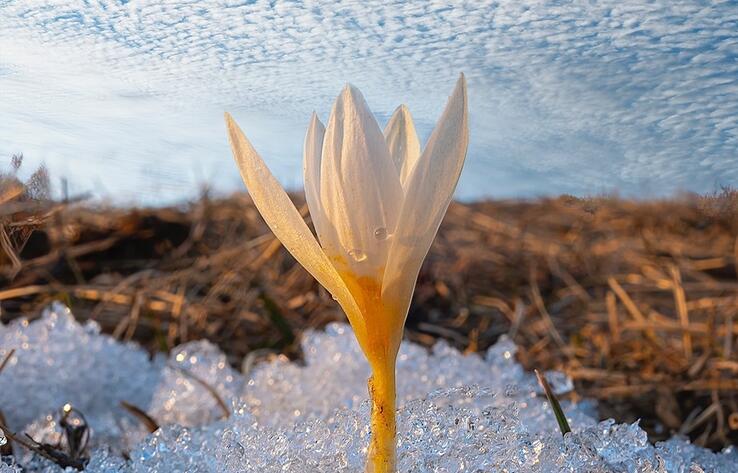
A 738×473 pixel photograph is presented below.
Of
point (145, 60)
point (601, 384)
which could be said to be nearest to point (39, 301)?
point (601, 384)

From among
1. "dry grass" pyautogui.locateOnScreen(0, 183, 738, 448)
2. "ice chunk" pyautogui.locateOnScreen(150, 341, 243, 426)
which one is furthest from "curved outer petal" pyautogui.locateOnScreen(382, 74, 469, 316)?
"dry grass" pyautogui.locateOnScreen(0, 183, 738, 448)

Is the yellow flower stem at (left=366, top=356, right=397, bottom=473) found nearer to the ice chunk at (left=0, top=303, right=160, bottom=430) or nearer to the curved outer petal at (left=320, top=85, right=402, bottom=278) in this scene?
the curved outer petal at (left=320, top=85, right=402, bottom=278)

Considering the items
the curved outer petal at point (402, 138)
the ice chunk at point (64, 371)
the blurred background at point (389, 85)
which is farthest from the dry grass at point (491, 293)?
the curved outer petal at point (402, 138)

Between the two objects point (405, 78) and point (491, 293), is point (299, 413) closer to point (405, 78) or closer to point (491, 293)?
point (405, 78)

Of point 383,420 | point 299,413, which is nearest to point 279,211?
point 383,420

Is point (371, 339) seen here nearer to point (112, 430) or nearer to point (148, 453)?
point (148, 453)

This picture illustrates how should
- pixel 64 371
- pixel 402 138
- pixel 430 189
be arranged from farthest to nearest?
pixel 64 371, pixel 402 138, pixel 430 189
